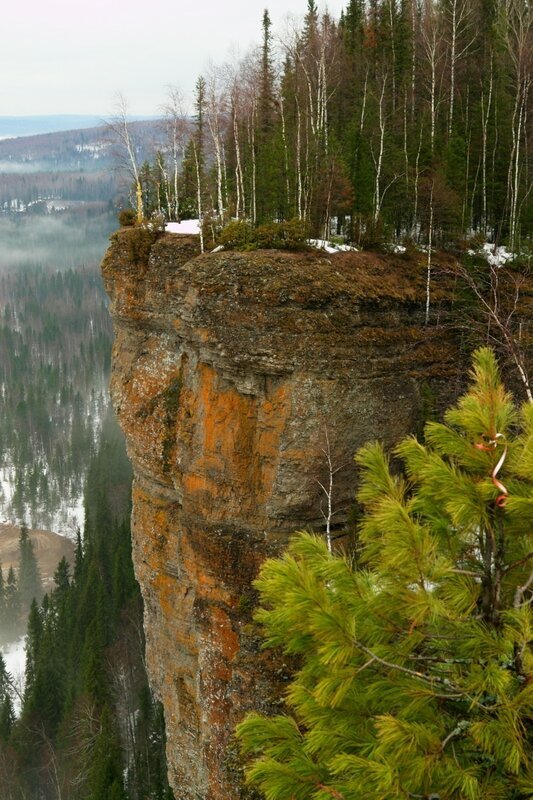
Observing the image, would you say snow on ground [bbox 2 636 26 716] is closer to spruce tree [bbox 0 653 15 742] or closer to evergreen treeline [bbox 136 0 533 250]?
spruce tree [bbox 0 653 15 742]

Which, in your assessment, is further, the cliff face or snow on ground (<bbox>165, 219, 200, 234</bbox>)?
snow on ground (<bbox>165, 219, 200, 234</bbox>)

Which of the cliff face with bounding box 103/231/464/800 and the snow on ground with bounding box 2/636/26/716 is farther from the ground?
the cliff face with bounding box 103/231/464/800

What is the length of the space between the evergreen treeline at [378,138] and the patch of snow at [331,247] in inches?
27.4

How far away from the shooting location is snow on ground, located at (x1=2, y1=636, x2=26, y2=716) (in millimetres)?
41487

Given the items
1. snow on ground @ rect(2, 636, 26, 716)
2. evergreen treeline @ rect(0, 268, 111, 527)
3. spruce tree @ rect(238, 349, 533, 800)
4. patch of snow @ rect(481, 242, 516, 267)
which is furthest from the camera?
evergreen treeline @ rect(0, 268, 111, 527)

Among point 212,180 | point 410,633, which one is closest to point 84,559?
point 212,180

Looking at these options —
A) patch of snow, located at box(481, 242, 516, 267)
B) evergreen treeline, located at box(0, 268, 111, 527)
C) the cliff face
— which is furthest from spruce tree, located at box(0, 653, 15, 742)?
evergreen treeline, located at box(0, 268, 111, 527)

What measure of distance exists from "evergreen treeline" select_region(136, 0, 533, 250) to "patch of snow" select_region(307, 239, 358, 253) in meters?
0.70

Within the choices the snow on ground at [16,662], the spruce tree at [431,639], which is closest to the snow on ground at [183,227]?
the spruce tree at [431,639]

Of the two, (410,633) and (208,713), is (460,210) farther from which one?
(410,633)

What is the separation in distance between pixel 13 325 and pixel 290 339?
6397 inches

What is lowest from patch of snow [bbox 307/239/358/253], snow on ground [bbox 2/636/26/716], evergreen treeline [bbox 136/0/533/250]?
snow on ground [bbox 2/636/26/716]

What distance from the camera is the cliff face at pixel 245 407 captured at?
48.0 ft

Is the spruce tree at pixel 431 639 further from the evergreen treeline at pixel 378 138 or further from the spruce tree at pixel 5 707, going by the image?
the spruce tree at pixel 5 707
